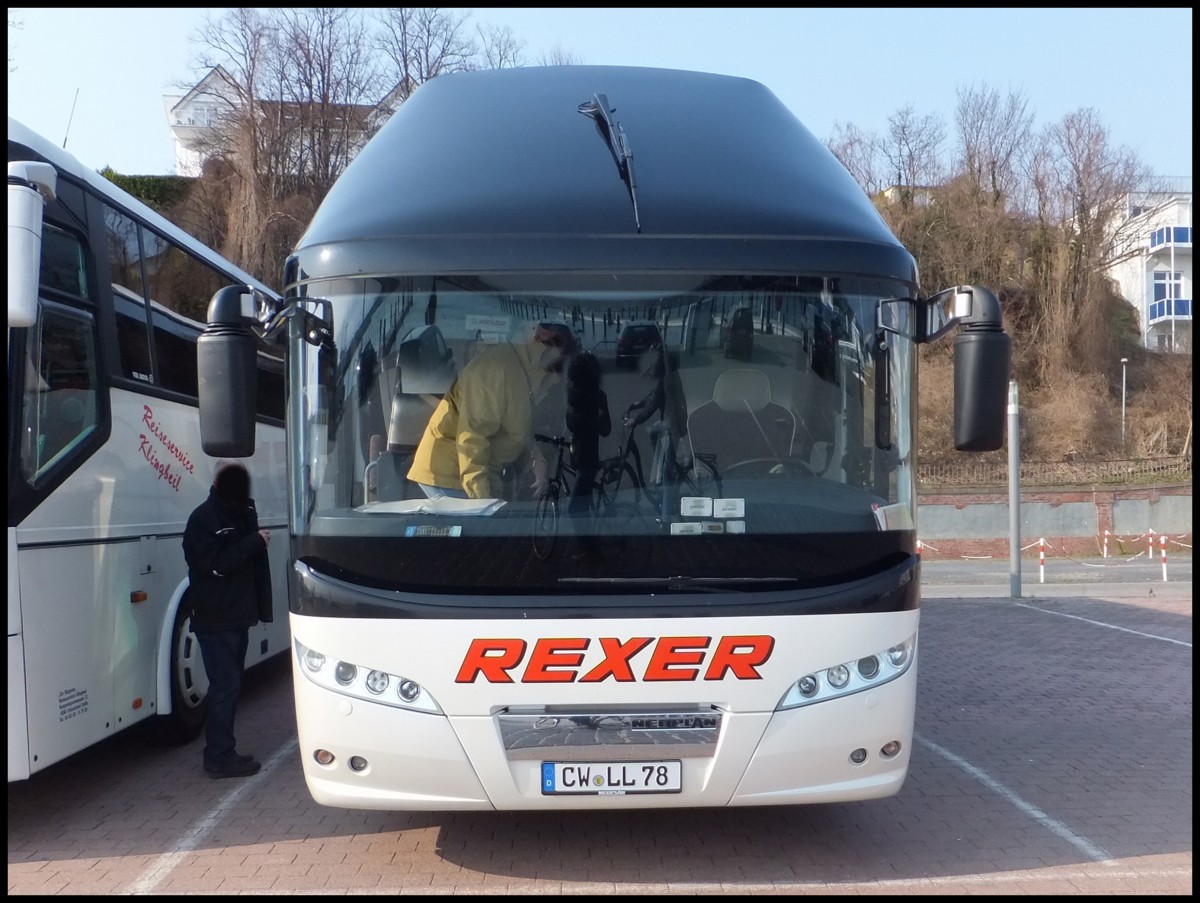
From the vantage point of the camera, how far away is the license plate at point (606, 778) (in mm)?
4957

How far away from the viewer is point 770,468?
5.15 m

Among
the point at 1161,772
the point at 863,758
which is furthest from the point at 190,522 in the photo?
the point at 1161,772

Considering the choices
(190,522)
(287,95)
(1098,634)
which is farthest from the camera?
(287,95)

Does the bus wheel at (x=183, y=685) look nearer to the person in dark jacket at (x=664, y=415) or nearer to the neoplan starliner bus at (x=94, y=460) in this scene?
the neoplan starliner bus at (x=94, y=460)

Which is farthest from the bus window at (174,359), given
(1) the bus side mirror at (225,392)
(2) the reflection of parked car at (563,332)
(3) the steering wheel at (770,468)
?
(3) the steering wheel at (770,468)

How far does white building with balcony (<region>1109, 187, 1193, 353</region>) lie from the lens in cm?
4588

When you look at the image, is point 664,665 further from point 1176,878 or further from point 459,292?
point 1176,878

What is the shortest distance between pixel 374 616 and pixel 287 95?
39.6 metres

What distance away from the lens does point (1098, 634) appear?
46.4ft

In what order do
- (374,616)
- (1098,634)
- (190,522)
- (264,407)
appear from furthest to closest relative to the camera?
(1098,634) < (264,407) < (190,522) < (374,616)

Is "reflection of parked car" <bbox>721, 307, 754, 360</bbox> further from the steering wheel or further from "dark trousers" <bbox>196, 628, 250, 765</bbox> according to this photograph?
"dark trousers" <bbox>196, 628, 250, 765</bbox>

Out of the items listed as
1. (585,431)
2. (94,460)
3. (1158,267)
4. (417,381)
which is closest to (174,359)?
(94,460)

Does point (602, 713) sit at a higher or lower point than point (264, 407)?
lower

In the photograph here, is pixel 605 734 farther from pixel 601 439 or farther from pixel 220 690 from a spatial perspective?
pixel 220 690
